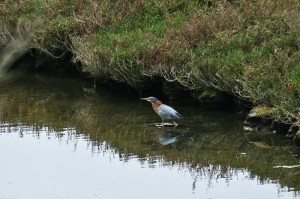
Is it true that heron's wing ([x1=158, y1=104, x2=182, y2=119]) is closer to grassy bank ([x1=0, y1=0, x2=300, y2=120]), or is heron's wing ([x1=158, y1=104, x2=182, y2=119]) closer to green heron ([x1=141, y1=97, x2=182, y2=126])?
green heron ([x1=141, y1=97, x2=182, y2=126])

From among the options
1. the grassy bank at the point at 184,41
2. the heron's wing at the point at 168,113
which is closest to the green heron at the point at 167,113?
the heron's wing at the point at 168,113

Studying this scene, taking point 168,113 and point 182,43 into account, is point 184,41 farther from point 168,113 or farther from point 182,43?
point 168,113

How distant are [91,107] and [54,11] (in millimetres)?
4372

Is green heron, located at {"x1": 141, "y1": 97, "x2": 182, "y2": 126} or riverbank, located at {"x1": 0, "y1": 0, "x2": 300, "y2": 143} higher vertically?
riverbank, located at {"x1": 0, "y1": 0, "x2": 300, "y2": 143}

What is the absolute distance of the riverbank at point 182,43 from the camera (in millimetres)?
15883

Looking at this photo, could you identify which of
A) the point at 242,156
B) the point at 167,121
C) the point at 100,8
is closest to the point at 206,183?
the point at 242,156

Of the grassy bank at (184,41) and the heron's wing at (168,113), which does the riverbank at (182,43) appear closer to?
the grassy bank at (184,41)

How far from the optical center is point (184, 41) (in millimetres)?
18109

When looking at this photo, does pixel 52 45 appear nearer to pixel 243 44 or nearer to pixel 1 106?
pixel 1 106

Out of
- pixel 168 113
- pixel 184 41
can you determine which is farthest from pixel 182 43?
pixel 168 113

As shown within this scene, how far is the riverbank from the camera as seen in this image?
52.1 ft

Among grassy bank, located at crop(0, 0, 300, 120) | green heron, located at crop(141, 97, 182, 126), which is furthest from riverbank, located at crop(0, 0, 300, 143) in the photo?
green heron, located at crop(141, 97, 182, 126)

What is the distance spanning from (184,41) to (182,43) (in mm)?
142

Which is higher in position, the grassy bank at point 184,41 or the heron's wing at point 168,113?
the grassy bank at point 184,41
